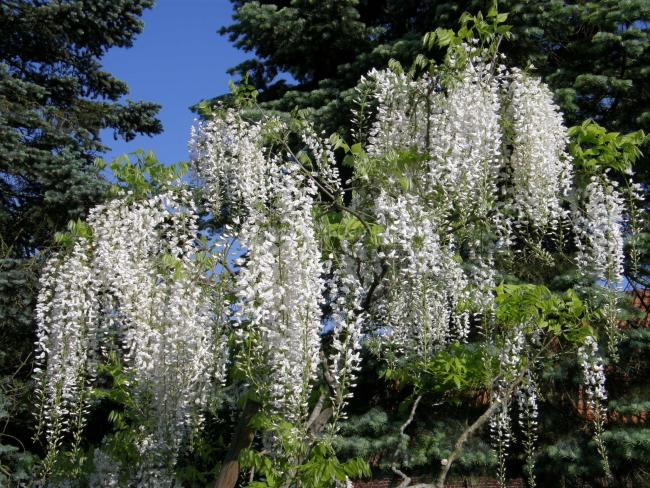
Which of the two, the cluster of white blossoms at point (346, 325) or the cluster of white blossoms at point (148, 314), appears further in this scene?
the cluster of white blossoms at point (148, 314)

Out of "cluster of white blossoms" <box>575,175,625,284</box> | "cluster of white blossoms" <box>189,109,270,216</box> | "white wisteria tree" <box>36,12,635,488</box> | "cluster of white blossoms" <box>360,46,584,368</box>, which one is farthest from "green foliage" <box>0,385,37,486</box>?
"cluster of white blossoms" <box>575,175,625,284</box>

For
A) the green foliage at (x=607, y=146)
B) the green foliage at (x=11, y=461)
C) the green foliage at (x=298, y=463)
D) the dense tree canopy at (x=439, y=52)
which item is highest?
the dense tree canopy at (x=439, y=52)

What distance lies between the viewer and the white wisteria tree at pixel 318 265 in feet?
12.6

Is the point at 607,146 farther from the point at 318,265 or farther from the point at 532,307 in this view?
the point at 318,265

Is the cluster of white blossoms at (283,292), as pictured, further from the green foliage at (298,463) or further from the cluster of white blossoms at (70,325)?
the cluster of white blossoms at (70,325)

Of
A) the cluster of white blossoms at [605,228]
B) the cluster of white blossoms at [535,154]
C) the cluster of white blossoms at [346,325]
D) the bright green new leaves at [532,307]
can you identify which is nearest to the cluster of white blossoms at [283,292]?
the cluster of white blossoms at [346,325]

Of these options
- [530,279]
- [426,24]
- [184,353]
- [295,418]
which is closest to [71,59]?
[426,24]

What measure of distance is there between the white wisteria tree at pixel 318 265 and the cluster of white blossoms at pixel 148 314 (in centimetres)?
2

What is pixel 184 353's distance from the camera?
469cm

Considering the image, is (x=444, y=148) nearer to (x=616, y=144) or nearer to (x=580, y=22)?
(x=616, y=144)

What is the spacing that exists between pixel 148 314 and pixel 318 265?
63.1 inches

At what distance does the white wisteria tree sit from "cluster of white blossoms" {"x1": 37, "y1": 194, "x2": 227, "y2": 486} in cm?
2

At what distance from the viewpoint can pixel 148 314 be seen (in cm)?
476

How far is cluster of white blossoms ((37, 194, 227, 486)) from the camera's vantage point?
4.64 meters
